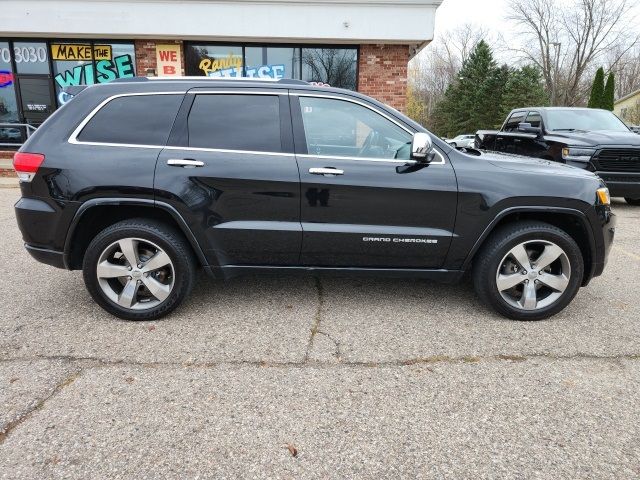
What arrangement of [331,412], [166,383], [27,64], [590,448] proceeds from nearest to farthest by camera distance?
1. [590,448]
2. [331,412]
3. [166,383]
4. [27,64]

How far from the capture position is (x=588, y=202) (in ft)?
11.8

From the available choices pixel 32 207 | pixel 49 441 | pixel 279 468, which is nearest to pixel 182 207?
pixel 32 207

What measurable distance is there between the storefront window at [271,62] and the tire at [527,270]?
10357 mm

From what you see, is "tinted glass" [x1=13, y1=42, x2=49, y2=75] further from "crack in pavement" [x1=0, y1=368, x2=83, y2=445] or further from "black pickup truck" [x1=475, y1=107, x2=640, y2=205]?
"crack in pavement" [x1=0, y1=368, x2=83, y2=445]

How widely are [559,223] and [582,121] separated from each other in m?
6.73

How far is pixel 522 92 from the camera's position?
38.1 m

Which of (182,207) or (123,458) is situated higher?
(182,207)

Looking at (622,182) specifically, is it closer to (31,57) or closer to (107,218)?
(107,218)

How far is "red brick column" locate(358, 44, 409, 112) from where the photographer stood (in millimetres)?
12453

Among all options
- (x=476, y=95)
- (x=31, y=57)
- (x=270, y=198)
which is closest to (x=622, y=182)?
(x=270, y=198)

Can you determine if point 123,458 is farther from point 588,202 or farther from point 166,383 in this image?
point 588,202

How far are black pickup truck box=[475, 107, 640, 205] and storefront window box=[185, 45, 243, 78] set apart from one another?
284 inches

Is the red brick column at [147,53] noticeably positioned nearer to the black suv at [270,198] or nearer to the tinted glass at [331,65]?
the tinted glass at [331,65]

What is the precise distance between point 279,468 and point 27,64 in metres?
14.8
